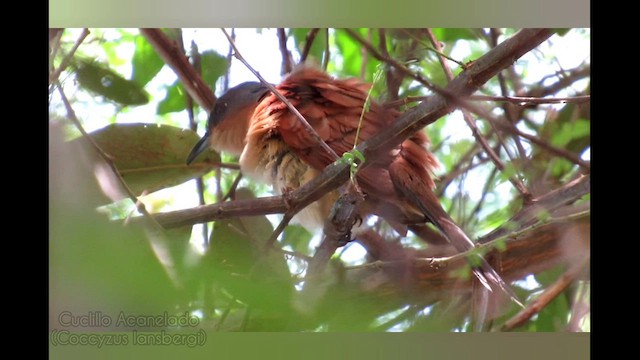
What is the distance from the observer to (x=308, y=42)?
2.10m

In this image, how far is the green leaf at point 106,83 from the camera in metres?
2.04

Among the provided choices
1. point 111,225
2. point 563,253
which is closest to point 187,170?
point 111,225

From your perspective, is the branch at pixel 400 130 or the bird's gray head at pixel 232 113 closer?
the branch at pixel 400 130

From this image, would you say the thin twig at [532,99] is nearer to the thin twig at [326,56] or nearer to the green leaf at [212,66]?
the thin twig at [326,56]

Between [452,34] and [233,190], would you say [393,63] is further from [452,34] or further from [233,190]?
[233,190]

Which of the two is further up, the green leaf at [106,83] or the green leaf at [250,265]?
the green leaf at [106,83]

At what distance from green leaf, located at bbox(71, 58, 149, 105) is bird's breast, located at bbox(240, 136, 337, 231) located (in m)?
0.34

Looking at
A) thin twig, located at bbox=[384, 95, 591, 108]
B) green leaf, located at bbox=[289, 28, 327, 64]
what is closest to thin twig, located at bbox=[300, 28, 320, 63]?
green leaf, located at bbox=[289, 28, 327, 64]

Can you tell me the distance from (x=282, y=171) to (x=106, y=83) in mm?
518

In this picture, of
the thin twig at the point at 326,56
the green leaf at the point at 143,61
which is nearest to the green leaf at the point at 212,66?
the green leaf at the point at 143,61

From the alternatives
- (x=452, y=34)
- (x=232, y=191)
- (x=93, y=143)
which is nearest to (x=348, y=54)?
(x=452, y=34)

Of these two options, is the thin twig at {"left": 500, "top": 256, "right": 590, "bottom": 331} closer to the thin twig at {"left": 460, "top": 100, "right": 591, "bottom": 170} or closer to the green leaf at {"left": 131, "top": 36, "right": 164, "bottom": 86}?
the thin twig at {"left": 460, "top": 100, "right": 591, "bottom": 170}

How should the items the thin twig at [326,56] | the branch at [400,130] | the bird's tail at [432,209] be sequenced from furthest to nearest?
the thin twig at [326,56] < the bird's tail at [432,209] < the branch at [400,130]
